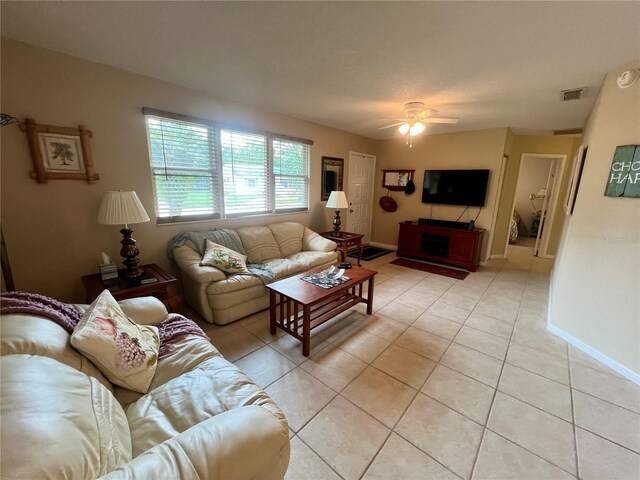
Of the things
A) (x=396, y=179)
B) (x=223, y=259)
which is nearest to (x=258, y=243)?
(x=223, y=259)

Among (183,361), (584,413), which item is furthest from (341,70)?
(584,413)

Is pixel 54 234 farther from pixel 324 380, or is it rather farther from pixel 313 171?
pixel 313 171

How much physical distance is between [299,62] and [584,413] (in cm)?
325

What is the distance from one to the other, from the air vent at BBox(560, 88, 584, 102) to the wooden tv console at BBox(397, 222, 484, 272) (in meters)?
2.06

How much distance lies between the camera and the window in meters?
2.74

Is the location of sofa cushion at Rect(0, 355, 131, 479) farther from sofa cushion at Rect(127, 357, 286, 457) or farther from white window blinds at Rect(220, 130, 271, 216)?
white window blinds at Rect(220, 130, 271, 216)

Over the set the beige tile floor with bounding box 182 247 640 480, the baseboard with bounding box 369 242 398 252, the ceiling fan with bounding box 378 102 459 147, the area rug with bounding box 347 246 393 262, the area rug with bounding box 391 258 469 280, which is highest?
the ceiling fan with bounding box 378 102 459 147

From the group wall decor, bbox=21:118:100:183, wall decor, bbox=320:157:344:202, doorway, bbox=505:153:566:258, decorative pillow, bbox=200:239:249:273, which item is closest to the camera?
wall decor, bbox=21:118:100:183

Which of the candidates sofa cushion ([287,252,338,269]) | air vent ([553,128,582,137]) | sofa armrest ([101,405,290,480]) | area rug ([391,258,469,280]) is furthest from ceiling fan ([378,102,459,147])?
sofa armrest ([101,405,290,480])

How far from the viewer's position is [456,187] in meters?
4.57

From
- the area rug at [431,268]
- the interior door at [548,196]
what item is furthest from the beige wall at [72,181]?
the interior door at [548,196]

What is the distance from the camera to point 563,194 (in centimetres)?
465

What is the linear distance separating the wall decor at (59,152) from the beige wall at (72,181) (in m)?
0.05

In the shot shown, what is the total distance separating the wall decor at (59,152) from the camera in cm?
202
